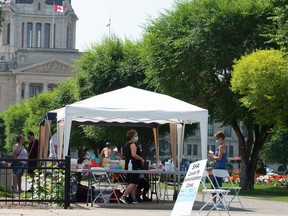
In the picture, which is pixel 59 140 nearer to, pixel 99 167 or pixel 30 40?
pixel 99 167

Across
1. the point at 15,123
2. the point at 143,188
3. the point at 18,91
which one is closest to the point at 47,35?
the point at 18,91

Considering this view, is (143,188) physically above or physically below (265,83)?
below

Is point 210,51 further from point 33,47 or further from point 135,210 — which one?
point 33,47

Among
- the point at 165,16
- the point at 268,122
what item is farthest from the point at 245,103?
the point at 165,16

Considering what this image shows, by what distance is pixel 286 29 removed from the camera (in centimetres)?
3988

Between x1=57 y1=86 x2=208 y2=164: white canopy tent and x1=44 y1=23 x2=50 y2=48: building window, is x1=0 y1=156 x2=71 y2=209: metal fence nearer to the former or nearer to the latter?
x1=57 y1=86 x2=208 y2=164: white canopy tent

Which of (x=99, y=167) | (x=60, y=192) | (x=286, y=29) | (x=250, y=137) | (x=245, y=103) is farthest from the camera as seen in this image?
(x=250, y=137)

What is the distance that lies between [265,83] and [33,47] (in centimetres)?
12909

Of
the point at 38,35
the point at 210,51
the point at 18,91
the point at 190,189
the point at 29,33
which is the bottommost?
the point at 190,189

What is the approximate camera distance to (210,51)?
47.6 metres

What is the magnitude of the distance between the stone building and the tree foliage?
112577 millimetres

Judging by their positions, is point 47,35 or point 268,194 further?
point 47,35

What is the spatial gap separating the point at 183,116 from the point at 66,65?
5044 inches

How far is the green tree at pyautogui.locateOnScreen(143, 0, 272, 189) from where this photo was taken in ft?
155
